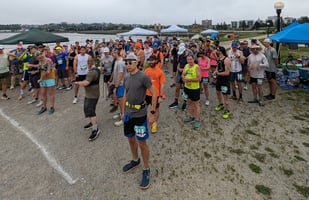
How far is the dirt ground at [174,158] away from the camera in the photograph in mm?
3316

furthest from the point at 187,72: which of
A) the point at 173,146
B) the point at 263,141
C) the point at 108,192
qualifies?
the point at 108,192

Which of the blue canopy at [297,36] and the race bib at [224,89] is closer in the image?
the race bib at [224,89]

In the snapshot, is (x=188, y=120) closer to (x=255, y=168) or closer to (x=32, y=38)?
(x=255, y=168)

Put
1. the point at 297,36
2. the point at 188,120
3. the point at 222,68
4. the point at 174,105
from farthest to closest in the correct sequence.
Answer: the point at 297,36 < the point at 174,105 < the point at 222,68 < the point at 188,120

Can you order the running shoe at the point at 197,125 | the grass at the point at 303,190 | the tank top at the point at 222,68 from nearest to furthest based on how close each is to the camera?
the grass at the point at 303,190
the running shoe at the point at 197,125
the tank top at the point at 222,68

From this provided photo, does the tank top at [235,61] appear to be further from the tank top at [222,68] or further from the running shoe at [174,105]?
the running shoe at [174,105]

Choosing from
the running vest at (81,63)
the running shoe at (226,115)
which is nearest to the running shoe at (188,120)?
the running shoe at (226,115)

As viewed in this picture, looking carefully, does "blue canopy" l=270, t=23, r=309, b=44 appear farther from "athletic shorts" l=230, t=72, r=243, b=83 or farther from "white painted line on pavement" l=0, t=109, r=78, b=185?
"white painted line on pavement" l=0, t=109, r=78, b=185

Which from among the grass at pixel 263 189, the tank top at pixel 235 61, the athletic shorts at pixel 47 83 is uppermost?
the tank top at pixel 235 61

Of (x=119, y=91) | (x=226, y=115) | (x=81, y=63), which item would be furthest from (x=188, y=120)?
(x=81, y=63)

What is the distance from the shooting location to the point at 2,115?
669 centimetres

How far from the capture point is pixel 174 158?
4.07 metres

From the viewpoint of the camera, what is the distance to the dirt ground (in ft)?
10.9

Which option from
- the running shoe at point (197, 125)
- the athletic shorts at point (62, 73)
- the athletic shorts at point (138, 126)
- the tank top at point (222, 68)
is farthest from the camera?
the athletic shorts at point (62, 73)
